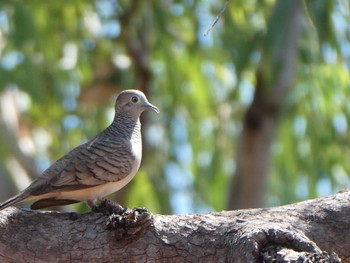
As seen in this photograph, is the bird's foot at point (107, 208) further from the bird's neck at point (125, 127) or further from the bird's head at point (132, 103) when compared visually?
the bird's head at point (132, 103)

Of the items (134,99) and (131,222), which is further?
(134,99)

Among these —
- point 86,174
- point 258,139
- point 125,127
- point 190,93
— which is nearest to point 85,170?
point 86,174

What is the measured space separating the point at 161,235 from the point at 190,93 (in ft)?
22.5

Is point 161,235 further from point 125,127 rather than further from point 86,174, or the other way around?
point 125,127

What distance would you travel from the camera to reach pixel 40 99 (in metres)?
8.35

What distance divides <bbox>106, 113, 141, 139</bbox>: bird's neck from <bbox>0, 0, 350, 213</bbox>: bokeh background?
105 inches

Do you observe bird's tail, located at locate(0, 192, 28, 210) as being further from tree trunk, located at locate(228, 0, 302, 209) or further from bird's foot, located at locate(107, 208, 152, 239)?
tree trunk, located at locate(228, 0, 302, 209)

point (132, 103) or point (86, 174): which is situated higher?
point (132, 103)

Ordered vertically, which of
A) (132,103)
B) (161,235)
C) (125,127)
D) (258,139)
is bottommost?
(161,235)

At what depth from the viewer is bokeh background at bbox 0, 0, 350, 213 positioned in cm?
886

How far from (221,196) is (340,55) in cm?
241

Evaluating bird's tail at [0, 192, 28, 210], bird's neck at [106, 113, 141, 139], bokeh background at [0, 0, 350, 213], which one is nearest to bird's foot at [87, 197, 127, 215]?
bird's tail at [0, 192, 28, 210]

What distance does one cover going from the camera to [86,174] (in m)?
4.84

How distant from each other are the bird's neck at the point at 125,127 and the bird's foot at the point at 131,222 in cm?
123
